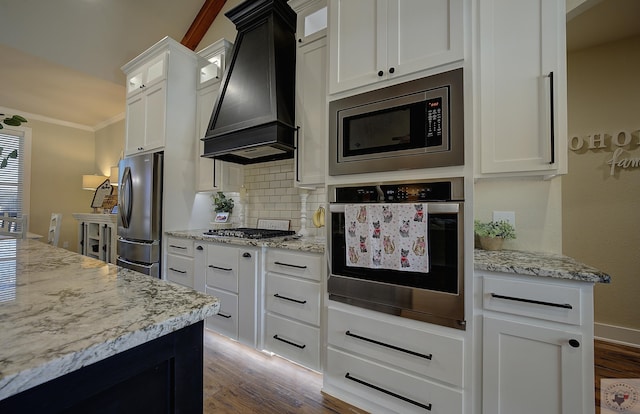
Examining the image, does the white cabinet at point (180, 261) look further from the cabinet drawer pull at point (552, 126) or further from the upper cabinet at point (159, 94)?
the cabinet drawer pull at point (552, 126)

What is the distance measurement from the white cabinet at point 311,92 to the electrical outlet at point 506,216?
117 cm

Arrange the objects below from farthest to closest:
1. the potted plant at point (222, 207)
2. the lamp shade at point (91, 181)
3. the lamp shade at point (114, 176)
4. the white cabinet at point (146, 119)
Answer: the lamp shade at point (91, 181) < the lamp shade at point (114, 176) < the potted plant at point (222, 207) < the white cabinet at point (146, 119)

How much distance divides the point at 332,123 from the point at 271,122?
551mm

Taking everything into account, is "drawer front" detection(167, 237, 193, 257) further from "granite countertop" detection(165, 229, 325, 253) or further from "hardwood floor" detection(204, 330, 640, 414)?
"hardwood floor" detection(204, 330, 640, 414)

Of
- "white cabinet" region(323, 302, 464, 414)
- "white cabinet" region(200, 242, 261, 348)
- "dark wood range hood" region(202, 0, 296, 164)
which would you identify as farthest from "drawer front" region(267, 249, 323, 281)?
"dark wood range hood" region(202, 0, 296, 164)

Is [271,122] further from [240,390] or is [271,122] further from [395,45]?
[240,390]

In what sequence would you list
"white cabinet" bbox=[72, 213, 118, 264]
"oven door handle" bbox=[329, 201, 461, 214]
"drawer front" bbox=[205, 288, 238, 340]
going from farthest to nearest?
1. "white cabinet" bbox=[72, 213, 118, 264]
2. "drawer front" bbox=[205, 288, 238, 340]
3. "oven door handle" bbox=[329, 201, 461, 214]

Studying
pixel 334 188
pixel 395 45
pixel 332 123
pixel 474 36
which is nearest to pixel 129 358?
pixel 334 188

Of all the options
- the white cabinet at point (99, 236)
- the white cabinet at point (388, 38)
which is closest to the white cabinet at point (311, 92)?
the white cabinet at point (388, 38)

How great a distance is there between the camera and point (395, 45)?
1.49m

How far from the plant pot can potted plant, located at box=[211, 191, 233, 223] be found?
2.44 metres

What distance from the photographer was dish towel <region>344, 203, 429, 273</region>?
53.8 inches

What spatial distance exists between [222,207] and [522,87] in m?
2.75

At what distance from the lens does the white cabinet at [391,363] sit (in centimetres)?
132
